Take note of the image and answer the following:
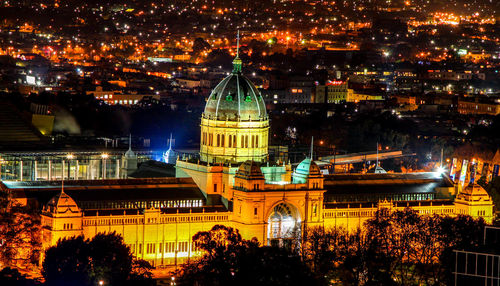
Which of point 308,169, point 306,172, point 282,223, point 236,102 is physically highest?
point 236,102

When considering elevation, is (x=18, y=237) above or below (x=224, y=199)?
below

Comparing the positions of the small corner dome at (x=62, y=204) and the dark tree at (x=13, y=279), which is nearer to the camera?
the dark tree at (x=13, y=279)

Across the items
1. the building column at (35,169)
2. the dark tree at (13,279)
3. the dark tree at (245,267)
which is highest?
the building column at (35,169)

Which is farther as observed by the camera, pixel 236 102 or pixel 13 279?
pixel 236 102

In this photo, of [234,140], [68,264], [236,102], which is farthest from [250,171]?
[68,264]

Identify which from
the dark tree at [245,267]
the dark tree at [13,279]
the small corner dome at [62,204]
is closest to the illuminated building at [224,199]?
the small corner dome at [62,204]

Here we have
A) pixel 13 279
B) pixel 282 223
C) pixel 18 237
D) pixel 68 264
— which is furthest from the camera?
pixel 282 223

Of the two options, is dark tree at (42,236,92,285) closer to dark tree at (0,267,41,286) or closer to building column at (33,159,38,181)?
dark tree at (0,267,41,286)

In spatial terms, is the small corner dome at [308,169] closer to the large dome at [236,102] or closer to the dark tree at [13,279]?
the large dome at [236,102]

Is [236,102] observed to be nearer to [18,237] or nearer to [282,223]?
[282,223]
